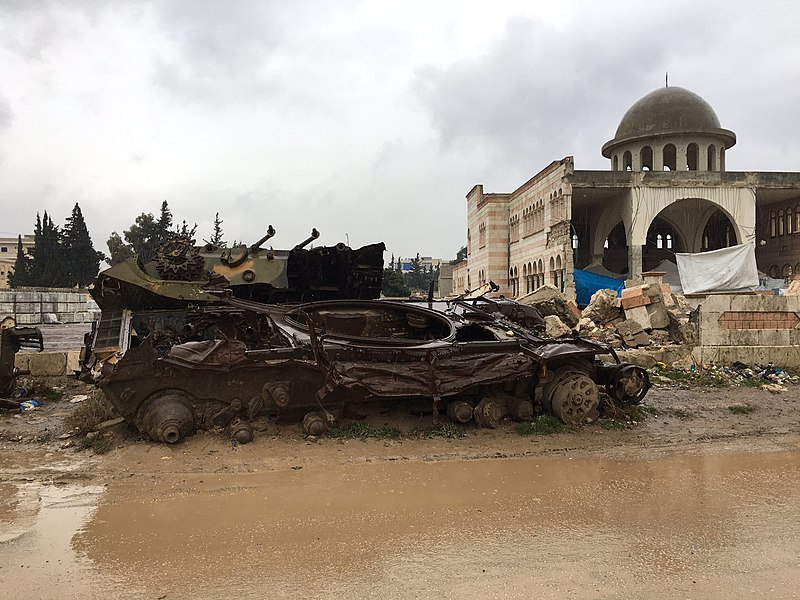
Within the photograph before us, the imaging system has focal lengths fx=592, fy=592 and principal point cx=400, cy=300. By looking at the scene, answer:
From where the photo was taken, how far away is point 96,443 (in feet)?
17.9

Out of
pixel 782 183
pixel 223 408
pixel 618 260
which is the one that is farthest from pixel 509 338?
pixel 618 260

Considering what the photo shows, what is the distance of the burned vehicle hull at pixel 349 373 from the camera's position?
5.43 meters

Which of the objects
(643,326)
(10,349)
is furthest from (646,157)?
(10,349)

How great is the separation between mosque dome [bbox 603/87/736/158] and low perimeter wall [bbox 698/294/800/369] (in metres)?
17.8

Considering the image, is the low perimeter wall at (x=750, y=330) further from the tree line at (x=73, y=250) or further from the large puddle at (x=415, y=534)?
the tree line at (x=73, y=250)

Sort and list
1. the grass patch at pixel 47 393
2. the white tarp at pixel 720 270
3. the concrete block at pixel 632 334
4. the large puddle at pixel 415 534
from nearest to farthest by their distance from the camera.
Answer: the large puddle at pixel 415 534 < the grass patch at pixel 47 393 < the concrete block at pixel 632 334 < the white tarp at pixel 720 270

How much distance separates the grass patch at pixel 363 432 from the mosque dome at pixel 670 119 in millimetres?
25231

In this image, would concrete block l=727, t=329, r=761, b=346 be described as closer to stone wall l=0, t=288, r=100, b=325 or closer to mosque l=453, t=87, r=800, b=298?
mosque l=453, t=87, r=800, b=298

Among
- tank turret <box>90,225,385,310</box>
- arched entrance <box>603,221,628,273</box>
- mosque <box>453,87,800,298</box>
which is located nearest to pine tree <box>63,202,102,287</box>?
mosque <box>453,87,800,298</box>

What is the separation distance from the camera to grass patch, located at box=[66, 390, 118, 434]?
19.6ft

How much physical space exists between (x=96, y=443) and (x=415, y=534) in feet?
11.2

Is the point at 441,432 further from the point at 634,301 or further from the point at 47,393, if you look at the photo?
the point at 634,301

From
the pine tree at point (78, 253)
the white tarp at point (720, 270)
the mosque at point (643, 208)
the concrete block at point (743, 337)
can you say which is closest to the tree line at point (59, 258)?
the pine tree at point (78, 253)

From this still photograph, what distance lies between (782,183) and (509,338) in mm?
23952
